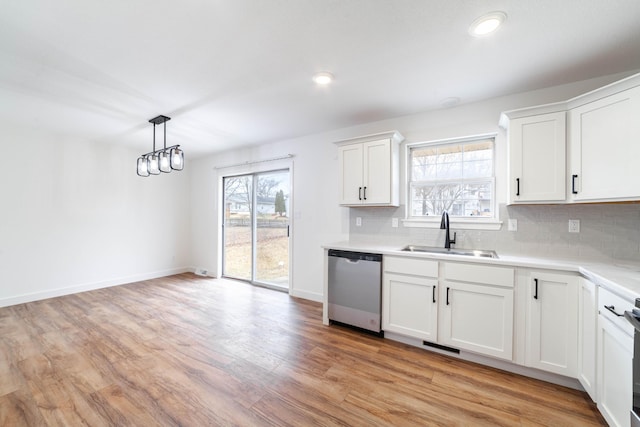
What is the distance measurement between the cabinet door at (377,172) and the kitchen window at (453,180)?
430 millimetres

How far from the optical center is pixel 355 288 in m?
2.78

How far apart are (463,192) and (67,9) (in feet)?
11.6

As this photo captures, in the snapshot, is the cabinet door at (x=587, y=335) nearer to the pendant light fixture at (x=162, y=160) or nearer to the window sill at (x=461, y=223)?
the window sill at (x=461, y=223)

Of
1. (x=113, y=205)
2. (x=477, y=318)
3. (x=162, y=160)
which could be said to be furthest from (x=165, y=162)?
(x=477, y=318)

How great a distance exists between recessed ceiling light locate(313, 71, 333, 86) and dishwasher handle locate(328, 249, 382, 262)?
1725 mm

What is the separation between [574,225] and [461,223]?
35.0 inches

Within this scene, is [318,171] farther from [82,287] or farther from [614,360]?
[82,287]

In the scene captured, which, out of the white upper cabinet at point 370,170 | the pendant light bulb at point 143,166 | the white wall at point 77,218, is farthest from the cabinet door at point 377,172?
the white wall at point 77,218

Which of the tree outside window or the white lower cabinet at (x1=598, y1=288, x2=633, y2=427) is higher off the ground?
the tree outside window

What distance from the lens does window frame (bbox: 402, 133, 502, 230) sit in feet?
8.69

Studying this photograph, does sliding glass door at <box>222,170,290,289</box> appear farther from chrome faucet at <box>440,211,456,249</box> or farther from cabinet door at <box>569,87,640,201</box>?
cabinet door at <box>569,87,640,201</box>

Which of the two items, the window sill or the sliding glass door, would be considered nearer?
the window sill

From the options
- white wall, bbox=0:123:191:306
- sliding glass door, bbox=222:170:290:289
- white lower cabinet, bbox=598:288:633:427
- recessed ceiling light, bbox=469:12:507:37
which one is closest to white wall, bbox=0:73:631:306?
white wall, bbox=0:123:191:306

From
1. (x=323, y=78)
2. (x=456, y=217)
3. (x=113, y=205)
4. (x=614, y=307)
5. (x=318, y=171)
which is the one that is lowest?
(x=614, y=307)
